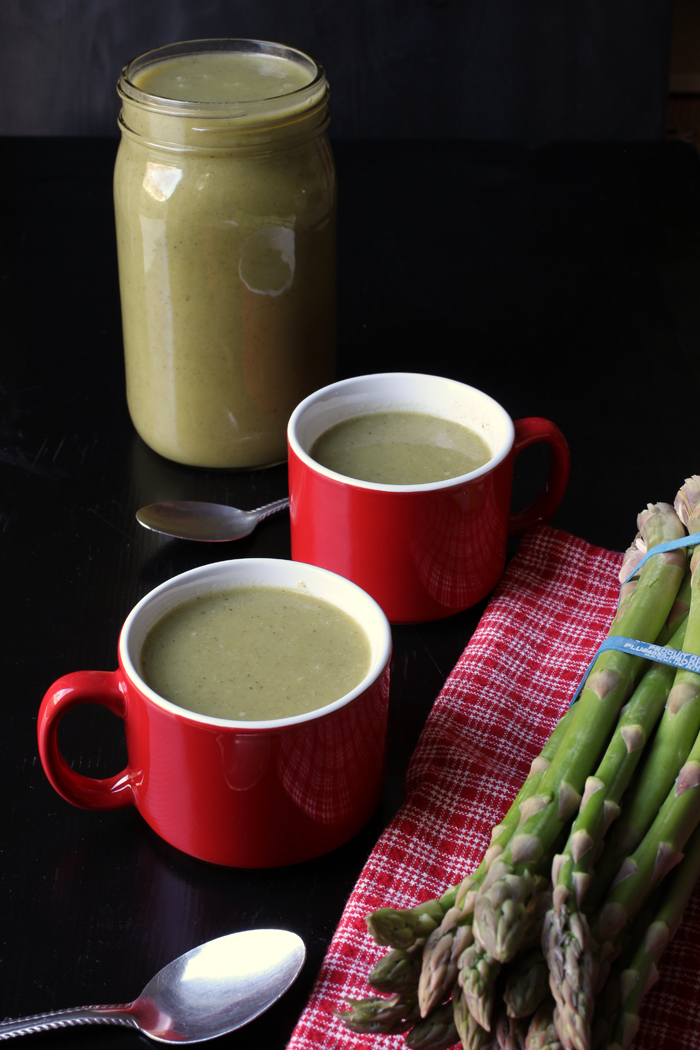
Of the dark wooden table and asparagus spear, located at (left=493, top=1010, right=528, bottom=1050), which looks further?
the dark wooden table

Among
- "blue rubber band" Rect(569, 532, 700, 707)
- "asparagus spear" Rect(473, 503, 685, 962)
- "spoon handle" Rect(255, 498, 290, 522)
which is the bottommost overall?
"spoon handle" Rect(255, 498, 290, 522)

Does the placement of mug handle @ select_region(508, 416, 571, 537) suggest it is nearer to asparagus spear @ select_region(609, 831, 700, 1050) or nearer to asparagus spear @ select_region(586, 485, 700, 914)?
asparagus spear @ select_region(586, 485, 700, 914)

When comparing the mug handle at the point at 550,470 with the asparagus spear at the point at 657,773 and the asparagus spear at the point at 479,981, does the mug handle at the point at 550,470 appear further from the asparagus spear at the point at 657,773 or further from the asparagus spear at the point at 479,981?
the asparagus spear at the point at 479,981

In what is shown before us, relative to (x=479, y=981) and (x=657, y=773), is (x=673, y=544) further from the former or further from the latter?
(x=479, y=981)

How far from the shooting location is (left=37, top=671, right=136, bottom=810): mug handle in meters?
0.65

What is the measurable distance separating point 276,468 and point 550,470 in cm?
26

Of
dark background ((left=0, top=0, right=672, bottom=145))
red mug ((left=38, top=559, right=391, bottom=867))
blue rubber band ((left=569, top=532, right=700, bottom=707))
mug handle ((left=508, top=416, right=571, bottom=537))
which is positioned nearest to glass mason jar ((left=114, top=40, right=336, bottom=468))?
mug handle ((left=508, top=416, right=571, bottom=537))

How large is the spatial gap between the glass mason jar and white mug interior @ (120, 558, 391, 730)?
0.90ft

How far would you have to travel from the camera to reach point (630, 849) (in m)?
0.58

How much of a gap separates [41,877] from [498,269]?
0.97 metres

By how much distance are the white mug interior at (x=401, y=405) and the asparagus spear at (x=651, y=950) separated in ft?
1.15

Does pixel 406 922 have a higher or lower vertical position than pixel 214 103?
lower

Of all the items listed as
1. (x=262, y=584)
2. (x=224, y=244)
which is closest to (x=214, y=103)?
(x=224, y=244)

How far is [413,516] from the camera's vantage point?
2.65 feet
